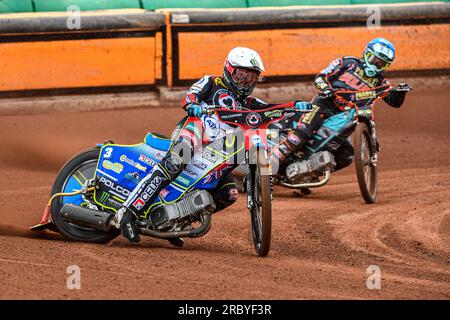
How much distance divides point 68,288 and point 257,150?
2.23 m

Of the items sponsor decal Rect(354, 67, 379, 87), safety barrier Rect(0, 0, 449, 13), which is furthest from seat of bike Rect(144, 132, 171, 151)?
safety barrier Rect(0, 0, 449, 13)

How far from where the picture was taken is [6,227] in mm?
9734

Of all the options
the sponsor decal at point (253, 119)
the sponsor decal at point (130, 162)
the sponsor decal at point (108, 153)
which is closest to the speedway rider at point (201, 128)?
the sponsor decal at point (253, 119)

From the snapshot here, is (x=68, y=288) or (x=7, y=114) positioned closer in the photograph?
(x=68, y=288)

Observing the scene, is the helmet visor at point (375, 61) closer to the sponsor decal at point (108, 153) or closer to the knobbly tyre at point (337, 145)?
the knobbly tyre at point (337, 145)

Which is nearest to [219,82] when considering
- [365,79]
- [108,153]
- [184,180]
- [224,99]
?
[224,99]

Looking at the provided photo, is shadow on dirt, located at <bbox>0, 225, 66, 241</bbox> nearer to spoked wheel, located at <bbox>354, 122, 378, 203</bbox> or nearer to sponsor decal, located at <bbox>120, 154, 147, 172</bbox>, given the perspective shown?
sponsor decal, located at <bbox>120, 154, 147, 172</bbox>

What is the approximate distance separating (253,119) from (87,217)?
5.52 ft

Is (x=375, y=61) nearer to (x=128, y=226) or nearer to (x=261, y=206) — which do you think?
(x=261, y=206)

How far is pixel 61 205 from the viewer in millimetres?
9188

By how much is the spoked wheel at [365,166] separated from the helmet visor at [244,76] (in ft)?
11.4

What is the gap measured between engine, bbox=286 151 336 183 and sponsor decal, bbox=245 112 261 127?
3.85m
